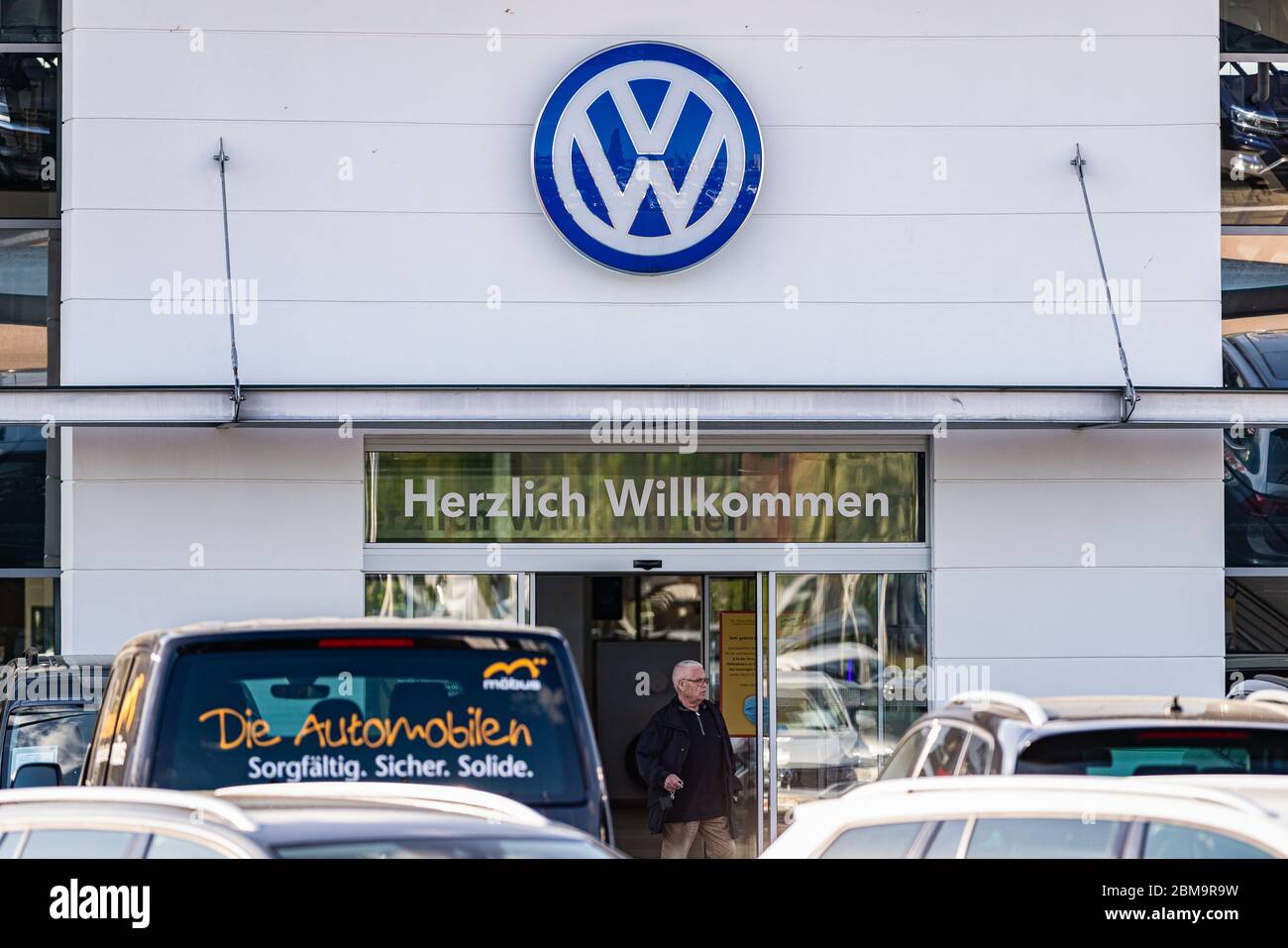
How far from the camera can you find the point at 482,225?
37.4 ft

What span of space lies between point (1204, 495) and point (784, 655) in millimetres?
3351

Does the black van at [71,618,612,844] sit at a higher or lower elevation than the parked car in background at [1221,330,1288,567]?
lower

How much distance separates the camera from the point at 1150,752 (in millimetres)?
5066

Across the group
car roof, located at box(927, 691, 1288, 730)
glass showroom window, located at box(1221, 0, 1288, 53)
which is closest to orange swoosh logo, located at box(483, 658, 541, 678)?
car roof, located at box(927, 691, 1288, 730)

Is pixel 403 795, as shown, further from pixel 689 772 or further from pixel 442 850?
pixel 689 772

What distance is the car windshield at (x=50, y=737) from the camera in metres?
8.35

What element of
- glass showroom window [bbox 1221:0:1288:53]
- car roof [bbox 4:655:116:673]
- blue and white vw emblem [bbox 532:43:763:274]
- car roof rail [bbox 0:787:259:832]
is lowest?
car roof [bbox 4:655:116:673]

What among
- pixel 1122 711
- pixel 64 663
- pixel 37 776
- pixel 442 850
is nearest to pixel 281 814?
pixel 442 850

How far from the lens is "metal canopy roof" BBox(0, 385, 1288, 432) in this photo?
10.5 m

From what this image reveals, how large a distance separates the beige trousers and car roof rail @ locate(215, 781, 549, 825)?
5326mm

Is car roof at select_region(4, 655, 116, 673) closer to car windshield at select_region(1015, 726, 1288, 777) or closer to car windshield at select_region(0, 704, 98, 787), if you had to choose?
car windshield at select_region(0, 704, 98, 787)

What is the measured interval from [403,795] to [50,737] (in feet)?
16.1
